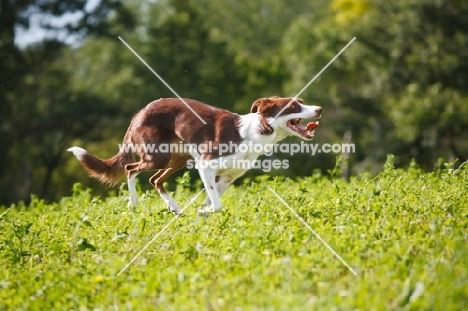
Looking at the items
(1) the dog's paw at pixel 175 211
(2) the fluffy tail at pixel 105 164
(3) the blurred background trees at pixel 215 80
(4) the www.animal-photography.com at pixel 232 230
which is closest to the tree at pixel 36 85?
(3) the blurred background trees at pixel 215 80

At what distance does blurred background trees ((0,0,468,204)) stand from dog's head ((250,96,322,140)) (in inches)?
872

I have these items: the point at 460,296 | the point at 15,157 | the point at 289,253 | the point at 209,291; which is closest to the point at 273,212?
the point at 289,253

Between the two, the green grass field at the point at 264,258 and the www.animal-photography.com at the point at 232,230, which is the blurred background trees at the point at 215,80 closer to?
the www.animal-photography.com at the point at 232,230

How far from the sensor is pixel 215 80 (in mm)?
38219

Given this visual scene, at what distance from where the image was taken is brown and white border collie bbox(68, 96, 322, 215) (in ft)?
29.8

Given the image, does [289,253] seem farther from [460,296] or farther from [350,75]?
[350,75]

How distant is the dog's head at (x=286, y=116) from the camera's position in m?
9.03

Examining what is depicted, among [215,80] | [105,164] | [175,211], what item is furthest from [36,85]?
[175,211]

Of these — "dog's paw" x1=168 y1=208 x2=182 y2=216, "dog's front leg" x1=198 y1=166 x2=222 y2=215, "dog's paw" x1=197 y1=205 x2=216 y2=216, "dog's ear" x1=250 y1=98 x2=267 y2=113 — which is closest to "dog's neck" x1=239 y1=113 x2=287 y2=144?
"dog's ear" x1=250 y1=98 x2=267 y2=113

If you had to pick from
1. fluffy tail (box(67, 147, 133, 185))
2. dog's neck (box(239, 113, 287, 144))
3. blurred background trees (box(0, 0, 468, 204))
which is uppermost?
dog's neck (box(239, 113, 287, 144))

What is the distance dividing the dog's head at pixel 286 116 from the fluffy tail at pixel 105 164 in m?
2.24

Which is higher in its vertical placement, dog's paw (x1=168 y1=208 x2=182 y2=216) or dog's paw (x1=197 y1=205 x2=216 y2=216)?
dog's paw (x1=197 y1=205 x2=216 y2=216)

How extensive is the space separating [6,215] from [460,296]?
5.97 metres

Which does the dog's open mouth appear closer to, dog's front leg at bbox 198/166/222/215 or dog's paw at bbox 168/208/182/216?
dog's front leg at bbox 198/166/222/215
